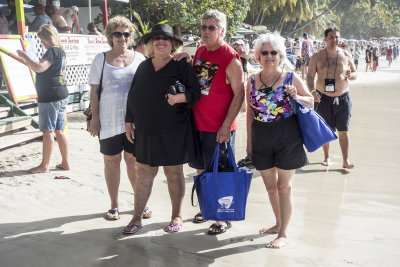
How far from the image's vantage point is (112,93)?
13.3 ft

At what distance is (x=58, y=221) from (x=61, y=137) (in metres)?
1.69

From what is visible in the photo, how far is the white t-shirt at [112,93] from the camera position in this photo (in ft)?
13.2

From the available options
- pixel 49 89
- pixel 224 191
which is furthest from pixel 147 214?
pixel 49 89

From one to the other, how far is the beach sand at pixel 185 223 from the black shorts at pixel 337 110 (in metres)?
0.64

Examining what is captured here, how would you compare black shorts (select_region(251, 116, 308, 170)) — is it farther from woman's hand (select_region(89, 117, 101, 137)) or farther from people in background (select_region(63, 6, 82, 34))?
people in background (select_region(63, 6, 82, 34))

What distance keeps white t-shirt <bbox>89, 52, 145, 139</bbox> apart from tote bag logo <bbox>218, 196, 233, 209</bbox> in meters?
1.05

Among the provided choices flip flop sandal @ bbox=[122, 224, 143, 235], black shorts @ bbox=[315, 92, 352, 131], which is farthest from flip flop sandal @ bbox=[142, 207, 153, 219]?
black shorts @ bbox=[315, 92, 352, 131]

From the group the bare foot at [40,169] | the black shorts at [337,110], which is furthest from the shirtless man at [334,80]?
the bare foot at [40,169]

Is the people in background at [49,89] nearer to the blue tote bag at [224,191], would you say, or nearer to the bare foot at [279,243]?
the blue tote bag at [224,191]

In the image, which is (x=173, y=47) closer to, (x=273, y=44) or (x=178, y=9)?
(x=273, y=44)

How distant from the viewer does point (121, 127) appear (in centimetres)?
411

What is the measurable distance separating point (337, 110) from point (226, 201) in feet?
10.2

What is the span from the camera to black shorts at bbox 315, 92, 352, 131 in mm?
6270

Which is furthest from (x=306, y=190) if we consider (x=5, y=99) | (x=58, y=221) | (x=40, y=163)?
(x=5, y=99)
